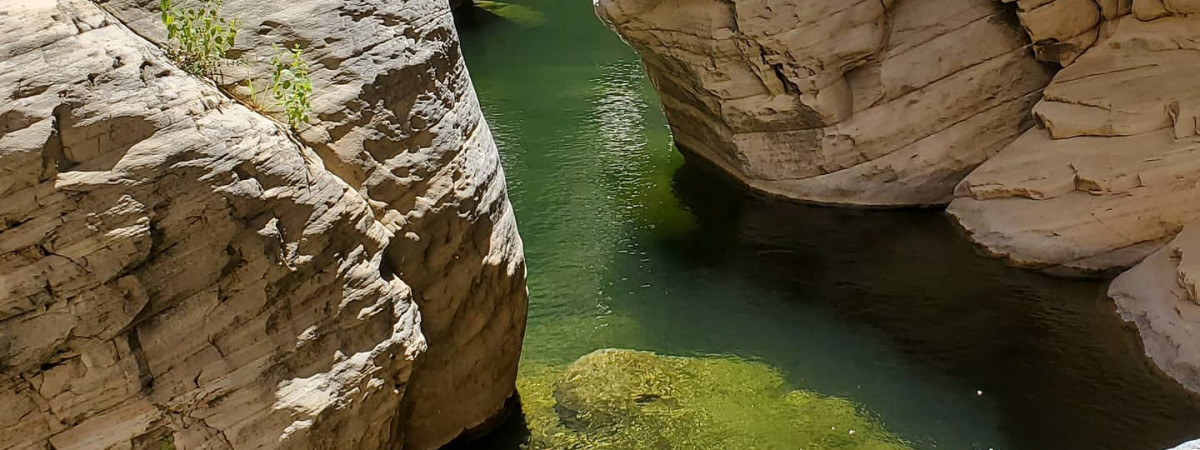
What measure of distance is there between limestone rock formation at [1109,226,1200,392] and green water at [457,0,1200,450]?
135 mm

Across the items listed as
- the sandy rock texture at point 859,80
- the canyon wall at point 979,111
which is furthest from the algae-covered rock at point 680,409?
the sandy rock texture at point 859,80

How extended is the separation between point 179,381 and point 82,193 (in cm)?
97

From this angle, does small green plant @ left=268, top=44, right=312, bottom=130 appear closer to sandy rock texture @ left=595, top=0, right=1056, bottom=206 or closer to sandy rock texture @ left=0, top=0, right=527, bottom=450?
sandy rock texture @ left=0, top=0, right=527, bottom=450

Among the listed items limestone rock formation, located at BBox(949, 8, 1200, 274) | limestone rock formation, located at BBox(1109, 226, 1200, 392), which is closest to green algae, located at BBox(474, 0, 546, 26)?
limestone rock formation, located at BBox(949, 8, 1200, 274)

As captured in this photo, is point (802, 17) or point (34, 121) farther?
point (802, 17)

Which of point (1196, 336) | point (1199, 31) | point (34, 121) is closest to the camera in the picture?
point (34, 121)

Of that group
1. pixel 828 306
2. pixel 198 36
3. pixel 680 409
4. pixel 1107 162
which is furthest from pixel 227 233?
pixel 1107 162

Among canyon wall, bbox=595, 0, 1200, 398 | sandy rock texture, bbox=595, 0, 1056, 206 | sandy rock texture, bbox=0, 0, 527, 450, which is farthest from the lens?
sandy rock texture, bbox=595, 0, 1056, 206

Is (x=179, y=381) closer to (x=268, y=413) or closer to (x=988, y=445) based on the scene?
(x=268, y=413)

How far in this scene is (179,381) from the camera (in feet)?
15.6

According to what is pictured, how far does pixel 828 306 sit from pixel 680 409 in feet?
8.03

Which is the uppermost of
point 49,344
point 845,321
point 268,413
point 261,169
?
point 261,169

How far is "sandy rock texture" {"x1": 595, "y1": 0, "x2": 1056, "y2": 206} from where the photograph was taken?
10.5 m

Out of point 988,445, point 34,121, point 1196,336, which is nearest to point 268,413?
point 34,121
